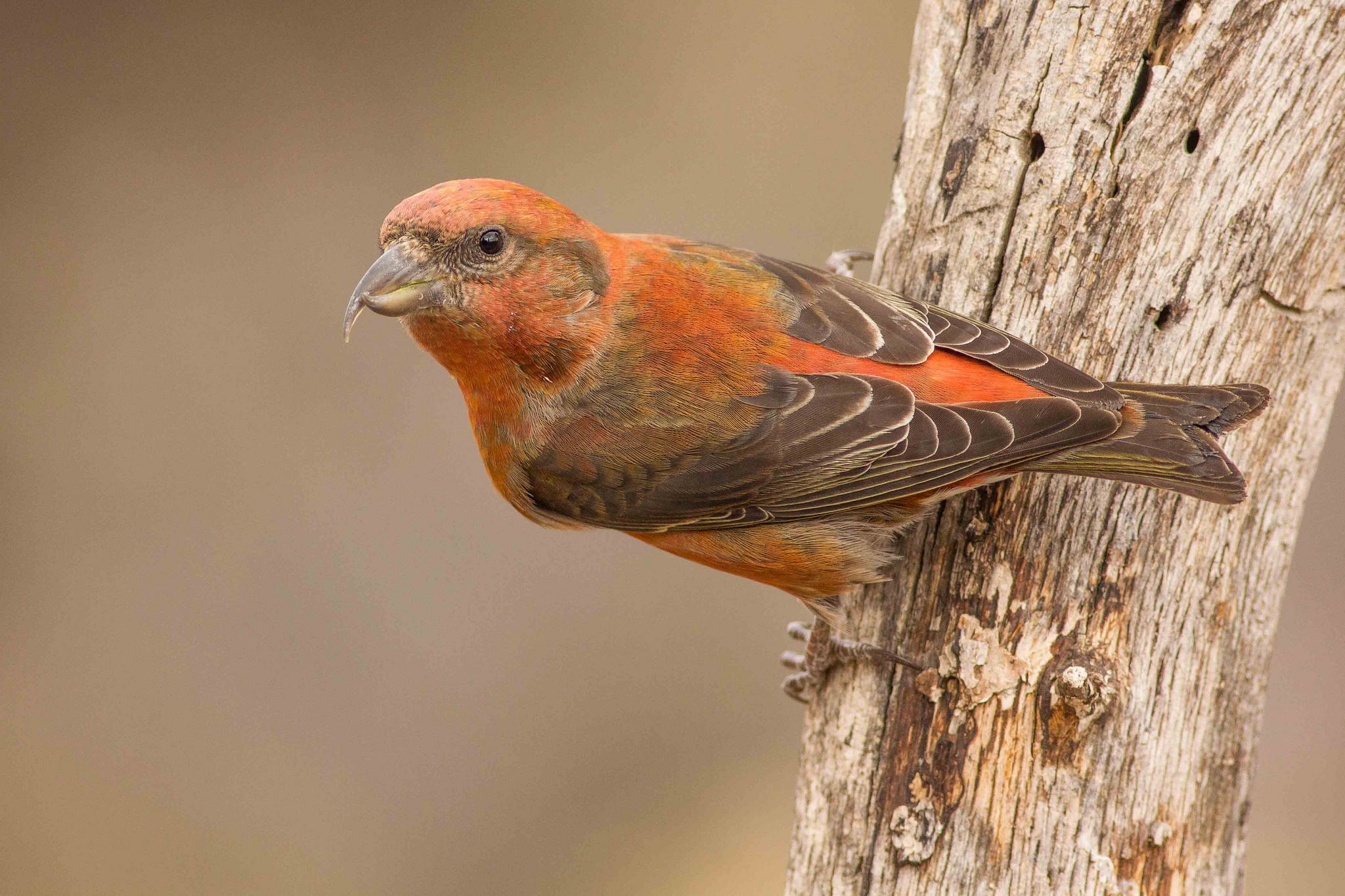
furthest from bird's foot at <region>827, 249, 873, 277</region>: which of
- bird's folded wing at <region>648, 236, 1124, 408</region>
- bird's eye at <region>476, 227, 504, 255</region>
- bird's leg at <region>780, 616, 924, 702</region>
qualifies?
bird's eye at <region>476, 227, 504, 255</region>

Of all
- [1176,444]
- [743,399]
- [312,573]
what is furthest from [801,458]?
[312,573]

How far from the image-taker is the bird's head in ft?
10.3

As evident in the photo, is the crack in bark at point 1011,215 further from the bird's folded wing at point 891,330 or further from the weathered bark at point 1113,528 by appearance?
the bird's folded wing at point 891,330

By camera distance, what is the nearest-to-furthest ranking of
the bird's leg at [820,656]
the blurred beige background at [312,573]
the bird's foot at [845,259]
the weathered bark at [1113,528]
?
the weathered bark at [1113,528] < the bird's leg at [820,656] < the bird's foot at [845,259] < the blurred beige background at [312,573]

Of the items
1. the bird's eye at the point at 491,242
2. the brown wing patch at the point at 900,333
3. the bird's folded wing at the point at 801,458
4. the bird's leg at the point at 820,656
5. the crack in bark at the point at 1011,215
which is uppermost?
the crack in bark at the point at 1011,215

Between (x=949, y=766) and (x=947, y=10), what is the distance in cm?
255

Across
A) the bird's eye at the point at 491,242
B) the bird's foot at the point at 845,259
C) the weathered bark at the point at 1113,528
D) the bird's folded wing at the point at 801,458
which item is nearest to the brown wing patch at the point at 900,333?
the bird's folded wing at the point at 801,458

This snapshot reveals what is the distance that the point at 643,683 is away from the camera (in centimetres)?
640

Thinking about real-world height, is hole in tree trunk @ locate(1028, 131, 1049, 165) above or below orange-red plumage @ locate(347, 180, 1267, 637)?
above

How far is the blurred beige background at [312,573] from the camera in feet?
20.0

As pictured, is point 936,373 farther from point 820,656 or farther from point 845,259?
point 845,259

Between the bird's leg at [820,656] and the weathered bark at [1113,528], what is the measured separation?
53 millimetres

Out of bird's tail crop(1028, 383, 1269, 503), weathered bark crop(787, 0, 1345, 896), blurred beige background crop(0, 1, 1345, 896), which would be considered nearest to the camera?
bird's tail crop(1028, 383, 1269, 503)

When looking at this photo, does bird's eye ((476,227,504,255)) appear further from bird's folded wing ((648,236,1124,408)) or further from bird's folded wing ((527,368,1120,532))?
bird's folded wing ((648,236,1124,408))
